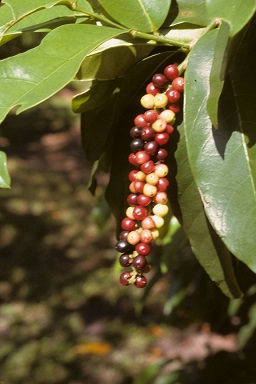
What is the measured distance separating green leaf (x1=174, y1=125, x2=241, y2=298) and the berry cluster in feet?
0.35

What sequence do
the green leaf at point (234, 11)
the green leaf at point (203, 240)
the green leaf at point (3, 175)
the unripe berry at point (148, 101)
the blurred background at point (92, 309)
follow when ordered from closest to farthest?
1. the green leaf at point (234, 11)
2. the green leaf at point (3, 175)
3. the unripe berry at point (148, 101)
4. the green leaf at point (203, 240)
5. the blurred background at point (92, 309)

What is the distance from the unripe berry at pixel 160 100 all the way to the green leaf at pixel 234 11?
19 centimetres

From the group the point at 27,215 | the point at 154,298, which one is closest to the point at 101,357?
the point at 154,298

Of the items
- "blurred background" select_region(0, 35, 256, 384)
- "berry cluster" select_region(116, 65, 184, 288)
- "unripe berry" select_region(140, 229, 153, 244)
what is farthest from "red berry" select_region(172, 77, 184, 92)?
"blurred background" select_region(0, 35, 256, 384)

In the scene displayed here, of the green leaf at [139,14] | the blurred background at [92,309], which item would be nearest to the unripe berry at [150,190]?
the green leaf at [139,14]

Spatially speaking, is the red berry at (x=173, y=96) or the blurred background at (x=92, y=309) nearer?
the red berry at (x=173, y=96)

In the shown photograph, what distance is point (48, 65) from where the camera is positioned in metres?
0.90

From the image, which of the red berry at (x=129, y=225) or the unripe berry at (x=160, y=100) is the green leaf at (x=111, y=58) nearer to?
the unripe berry at (x=160, y=100)

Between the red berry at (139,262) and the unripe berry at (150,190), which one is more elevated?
the unripe berry at (150,190)

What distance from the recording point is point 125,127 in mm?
1140

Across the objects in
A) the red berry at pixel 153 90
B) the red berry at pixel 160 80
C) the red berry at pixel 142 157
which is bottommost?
the red berry at pixel 142 157

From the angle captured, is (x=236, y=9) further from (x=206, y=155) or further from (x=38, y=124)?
(x=38, y=124)

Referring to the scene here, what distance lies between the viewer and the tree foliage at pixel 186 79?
2.91 feet

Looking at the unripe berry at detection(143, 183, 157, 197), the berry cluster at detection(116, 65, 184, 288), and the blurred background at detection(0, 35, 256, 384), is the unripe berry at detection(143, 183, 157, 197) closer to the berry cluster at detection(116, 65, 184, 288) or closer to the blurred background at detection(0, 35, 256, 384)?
the berry cluster at detection(116, 65, 184, 288)
